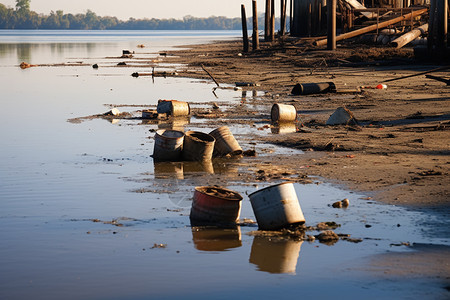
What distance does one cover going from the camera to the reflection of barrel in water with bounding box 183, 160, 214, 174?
1017 cm

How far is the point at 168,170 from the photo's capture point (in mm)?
10273

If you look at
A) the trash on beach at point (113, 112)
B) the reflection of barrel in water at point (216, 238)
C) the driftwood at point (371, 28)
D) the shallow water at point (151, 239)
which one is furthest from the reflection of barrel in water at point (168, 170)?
the driftwood at point (371, 28)

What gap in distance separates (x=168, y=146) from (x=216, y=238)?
155 inches

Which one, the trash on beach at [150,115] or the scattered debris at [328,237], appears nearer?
the scattered debris at [328,237]

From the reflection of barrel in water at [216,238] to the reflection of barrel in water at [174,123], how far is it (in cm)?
727

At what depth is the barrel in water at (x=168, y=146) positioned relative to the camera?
10.7m

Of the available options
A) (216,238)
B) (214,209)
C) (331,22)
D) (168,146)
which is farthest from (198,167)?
(331,22)

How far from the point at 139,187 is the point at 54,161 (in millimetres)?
2533

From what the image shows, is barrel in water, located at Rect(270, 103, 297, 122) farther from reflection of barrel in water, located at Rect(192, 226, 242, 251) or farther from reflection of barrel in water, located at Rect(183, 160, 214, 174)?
reflection of barrel in water, located at Rect(192, 226, 242, 251)

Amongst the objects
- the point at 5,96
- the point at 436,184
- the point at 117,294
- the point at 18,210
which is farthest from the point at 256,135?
the point at 5,96

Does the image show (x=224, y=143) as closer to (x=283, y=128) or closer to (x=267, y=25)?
(x=283, y=128)

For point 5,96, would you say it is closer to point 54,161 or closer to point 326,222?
point 54,161

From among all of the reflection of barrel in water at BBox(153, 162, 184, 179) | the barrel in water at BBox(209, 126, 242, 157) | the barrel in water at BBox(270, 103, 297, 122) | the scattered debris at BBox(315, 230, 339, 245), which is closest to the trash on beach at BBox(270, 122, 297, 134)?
the barrel in water at BBox(270, 103, 297, 122)

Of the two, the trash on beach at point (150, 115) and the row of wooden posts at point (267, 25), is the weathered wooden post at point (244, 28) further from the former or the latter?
the trash on beach at point (150, 115)
